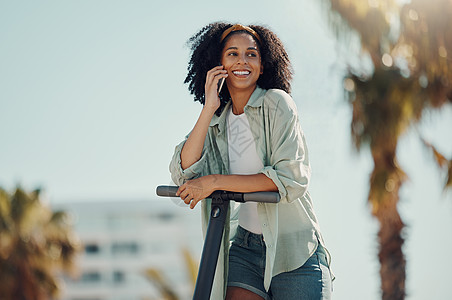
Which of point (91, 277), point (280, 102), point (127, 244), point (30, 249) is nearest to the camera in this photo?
point (280, 102)

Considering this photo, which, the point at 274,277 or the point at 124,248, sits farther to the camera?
the point at 124,248

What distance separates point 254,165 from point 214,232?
0.39 m

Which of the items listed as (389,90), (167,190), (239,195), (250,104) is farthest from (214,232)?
(389,90)

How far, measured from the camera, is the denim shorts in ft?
9.36

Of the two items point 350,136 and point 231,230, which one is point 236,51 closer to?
point 231,230

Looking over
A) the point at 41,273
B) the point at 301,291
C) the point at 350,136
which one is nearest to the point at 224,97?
the point at 301,291

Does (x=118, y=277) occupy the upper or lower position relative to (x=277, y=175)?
lower

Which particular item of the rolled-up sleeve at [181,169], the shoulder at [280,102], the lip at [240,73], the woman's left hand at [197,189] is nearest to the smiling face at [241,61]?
the lip at [240,73]

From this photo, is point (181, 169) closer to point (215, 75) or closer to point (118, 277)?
point (215, 75)

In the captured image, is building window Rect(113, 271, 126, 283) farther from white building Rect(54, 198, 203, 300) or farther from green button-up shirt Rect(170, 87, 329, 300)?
green button-up shirt Rect(170, 87, 329, 300)

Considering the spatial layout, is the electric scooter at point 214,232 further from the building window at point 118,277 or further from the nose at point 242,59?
the building window at point 118,277

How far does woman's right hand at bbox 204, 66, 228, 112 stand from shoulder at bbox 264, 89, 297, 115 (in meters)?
0.19

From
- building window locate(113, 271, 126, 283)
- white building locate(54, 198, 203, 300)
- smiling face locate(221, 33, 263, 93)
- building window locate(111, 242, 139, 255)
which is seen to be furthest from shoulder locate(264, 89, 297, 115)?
building window locate(111, 242, 139, 255)

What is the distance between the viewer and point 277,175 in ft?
8.89
